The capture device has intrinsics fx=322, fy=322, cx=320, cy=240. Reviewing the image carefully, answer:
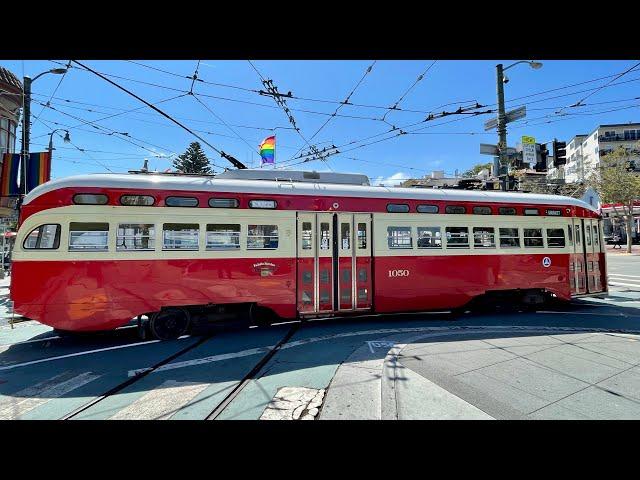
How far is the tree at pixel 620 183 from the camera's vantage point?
2958cm

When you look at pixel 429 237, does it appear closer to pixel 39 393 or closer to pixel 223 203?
pixel 223 203

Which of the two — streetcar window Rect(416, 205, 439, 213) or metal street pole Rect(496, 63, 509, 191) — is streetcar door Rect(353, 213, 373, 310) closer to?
streetcar window Rect(416, 205, 439, 213)

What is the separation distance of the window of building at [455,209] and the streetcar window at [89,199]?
7.84 m

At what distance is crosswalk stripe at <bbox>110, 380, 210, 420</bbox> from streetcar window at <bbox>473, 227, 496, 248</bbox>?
291 inches

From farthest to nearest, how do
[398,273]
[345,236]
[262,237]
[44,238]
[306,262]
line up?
[398,273]
[345,236]
[306,262]
[262,237]
[44,238]

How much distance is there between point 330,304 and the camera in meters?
7.62

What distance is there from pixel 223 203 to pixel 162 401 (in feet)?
13.5

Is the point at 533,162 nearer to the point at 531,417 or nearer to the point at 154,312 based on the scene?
the point at 531,417

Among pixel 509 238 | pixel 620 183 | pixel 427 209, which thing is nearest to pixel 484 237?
pixel 509 238

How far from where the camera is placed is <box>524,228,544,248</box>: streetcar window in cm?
912

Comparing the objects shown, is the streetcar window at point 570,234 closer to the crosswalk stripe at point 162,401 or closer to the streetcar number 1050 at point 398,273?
the streetcar number 1050 at point 398,273

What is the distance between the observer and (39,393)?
4363 millimetres
